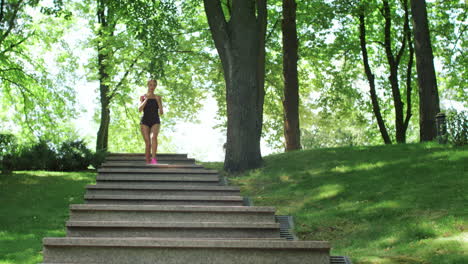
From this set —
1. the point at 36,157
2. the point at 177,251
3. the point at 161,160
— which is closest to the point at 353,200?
the point at 177,251

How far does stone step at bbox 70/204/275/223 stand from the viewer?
7.91 metres

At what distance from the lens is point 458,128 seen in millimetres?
14344

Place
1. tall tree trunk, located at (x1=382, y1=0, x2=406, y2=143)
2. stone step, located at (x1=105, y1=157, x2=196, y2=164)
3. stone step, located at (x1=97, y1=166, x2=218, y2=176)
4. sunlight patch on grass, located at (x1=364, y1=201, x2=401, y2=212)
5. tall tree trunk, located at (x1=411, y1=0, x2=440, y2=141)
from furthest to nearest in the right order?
tall tree trunk, located at (x1=382, y1=0, x2=406, y2=143) < tall tree trunk, located at (x1=411, y1=0, x2=440, y2=141) < stone step, located at (x1=105, y1=157, x2=196, y2=164) < stone step, located at (x1=97, y1=166, x2=218, y2=176) < sunlight patch on grass, located at (x1=364, y1=201, x2=401, y2=212)

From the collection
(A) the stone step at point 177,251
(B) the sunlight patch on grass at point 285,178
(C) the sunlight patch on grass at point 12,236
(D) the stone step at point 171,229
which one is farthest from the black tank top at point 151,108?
(A) the stone step at point 177,251

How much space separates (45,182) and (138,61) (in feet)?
39.8

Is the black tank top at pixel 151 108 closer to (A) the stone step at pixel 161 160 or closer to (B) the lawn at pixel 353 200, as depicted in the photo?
(A) the stone step at pixel 161 160

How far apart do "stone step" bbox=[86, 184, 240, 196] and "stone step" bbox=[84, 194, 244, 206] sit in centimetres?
79

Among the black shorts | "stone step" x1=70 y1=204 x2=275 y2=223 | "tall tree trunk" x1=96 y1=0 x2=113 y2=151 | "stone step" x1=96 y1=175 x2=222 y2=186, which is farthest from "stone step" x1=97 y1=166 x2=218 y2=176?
Answer: "tall tree trunk" x1=96 y1=0 x2=113 y2=151

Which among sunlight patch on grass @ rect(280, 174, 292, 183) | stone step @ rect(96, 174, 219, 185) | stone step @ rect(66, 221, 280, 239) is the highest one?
stone step @ rect(96, 174, 219, 185)

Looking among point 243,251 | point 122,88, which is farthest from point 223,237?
point 122,88

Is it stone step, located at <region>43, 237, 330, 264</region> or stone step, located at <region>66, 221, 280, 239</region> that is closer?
stone step, located at <region>43, 237, 330, 264</region>

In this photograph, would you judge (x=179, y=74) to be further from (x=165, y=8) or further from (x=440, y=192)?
(x=440, y=192)

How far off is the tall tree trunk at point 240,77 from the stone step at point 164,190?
4363 mm

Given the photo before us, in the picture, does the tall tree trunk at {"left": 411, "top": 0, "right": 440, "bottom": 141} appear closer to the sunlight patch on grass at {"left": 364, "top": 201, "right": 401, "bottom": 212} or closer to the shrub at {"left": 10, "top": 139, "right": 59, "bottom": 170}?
the sunlight patch on grass at {"left": 364, "top": 201, "right": 401, "bottom": 212}
